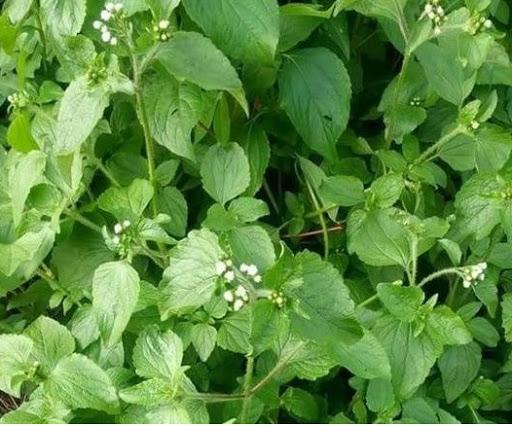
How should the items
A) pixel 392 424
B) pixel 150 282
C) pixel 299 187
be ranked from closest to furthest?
1. pixel 392 424
2. pixel 150 282
3. pixel 299 187

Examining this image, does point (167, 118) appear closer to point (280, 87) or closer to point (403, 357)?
point (280, 87)

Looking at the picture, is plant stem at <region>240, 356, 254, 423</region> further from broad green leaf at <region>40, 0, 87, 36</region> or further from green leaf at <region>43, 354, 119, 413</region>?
broad green leaf at <region>40, 0, 87, 36</region>

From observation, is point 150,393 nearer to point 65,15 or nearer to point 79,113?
point 79,113

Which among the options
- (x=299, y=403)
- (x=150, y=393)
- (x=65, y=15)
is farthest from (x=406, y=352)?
(x=65, y=15)

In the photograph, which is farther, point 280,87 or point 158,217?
point 280,87

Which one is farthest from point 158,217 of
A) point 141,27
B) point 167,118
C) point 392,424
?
point 392,424

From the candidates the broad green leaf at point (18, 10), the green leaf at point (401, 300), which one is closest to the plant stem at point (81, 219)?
the broad green leaf at point (18, 10)

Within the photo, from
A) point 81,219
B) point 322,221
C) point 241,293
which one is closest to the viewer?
point 241,293
